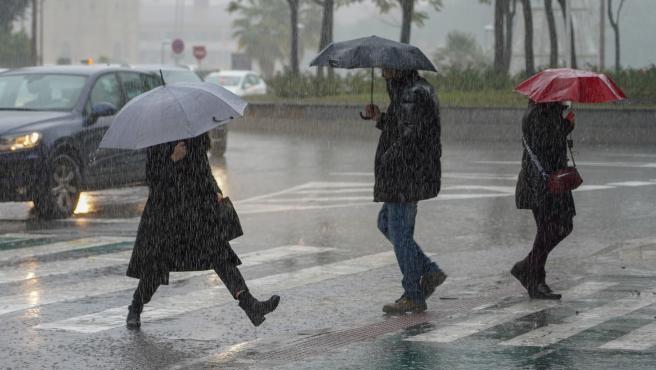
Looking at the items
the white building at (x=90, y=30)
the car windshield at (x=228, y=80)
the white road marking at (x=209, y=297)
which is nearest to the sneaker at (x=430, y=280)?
the white road marking at (x=209, y=297)

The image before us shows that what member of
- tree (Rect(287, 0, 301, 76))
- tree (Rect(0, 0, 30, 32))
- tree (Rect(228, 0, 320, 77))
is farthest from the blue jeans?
tree (Rect(228, 0, 320, 77))

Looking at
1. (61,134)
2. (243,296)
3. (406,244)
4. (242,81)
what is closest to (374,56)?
(406,244)

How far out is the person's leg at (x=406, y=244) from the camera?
9.39 metres

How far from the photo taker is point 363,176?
820 inches

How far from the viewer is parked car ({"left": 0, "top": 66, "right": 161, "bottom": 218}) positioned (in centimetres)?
1507

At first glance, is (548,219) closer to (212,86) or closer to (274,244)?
(212,86)

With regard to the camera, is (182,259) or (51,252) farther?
(51,252)

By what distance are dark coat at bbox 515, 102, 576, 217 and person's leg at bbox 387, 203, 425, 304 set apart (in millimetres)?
968

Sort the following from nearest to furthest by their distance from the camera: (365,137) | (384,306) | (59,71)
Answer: (384,306), (59,71), (365,137)

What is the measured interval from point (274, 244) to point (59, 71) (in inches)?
185

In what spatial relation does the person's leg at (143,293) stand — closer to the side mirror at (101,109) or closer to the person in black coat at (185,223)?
the person in black coat at (185,223)

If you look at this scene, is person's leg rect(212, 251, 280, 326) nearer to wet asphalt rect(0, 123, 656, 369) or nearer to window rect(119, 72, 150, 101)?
wet asphalt rect(0, 123, 656, 369)

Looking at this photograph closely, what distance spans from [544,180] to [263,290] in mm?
2164

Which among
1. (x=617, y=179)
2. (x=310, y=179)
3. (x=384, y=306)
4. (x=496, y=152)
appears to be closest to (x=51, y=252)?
(x=384, y=306)
